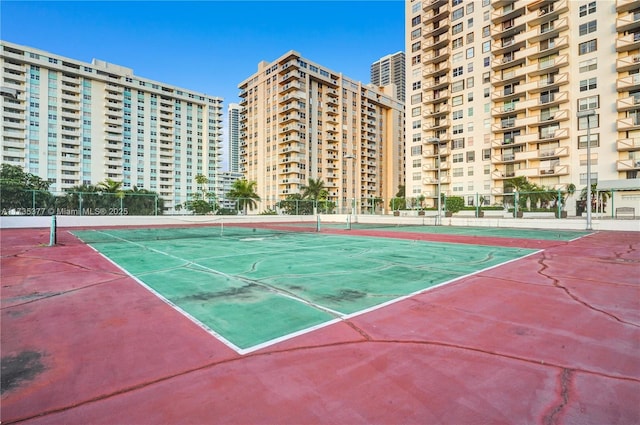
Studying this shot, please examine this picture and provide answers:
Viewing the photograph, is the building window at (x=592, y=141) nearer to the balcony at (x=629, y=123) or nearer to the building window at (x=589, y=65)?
the balcony at (x=629, y=123)

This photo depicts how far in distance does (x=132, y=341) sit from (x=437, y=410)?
3545 millimetres

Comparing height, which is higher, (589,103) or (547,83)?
(547,83)

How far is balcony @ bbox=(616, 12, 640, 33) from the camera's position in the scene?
144ft

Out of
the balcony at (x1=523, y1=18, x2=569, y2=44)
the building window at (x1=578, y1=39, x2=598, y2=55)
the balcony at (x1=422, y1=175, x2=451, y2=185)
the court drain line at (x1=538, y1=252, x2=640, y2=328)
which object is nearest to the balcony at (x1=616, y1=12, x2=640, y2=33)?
the building window at (x1=578, y1=39, x2=598, y2=55)

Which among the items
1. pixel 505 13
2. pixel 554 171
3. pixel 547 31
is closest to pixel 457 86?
pixel 505 13

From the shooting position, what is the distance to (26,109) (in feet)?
274

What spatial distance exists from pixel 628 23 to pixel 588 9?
258 inches

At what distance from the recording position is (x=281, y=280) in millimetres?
7301

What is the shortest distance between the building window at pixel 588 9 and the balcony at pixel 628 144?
20.0 meters

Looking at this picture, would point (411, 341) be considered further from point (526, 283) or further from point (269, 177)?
point (269, 177)

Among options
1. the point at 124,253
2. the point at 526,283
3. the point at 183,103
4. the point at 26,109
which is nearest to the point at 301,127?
the point at 183,103

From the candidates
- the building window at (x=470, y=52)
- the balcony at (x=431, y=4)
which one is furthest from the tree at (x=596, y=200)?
the balcony at (x=431, y=4)

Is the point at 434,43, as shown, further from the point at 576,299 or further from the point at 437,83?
the point at 576,299

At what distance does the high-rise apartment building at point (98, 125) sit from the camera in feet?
273
